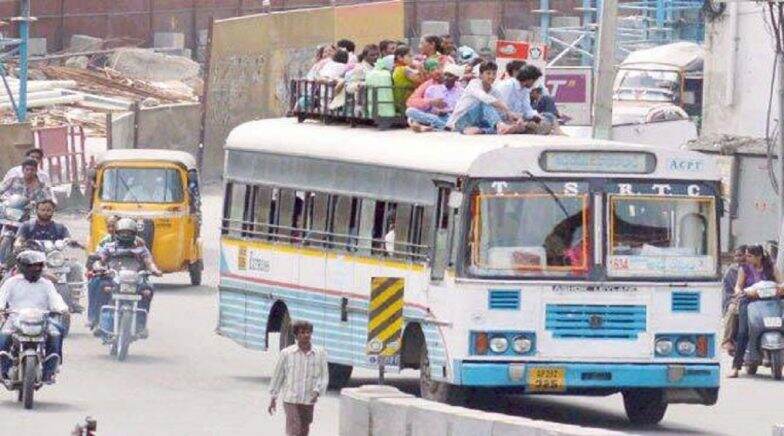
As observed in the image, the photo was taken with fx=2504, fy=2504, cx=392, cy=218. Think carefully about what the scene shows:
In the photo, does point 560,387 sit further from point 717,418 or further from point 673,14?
point 673,14

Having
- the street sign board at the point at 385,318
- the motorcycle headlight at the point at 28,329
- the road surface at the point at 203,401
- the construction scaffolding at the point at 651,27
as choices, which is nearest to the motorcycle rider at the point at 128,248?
the road surface at the point at 203,401

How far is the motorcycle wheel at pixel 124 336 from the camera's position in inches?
978

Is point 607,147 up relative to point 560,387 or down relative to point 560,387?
up

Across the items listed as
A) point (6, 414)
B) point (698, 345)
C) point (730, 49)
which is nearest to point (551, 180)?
point (698, 345)

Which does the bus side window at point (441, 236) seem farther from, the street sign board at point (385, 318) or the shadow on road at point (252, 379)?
the shadow on road at point (252, 379)

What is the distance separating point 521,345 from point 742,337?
633 cm

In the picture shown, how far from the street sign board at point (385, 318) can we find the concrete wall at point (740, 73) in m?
20.8

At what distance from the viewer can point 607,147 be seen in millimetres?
19906

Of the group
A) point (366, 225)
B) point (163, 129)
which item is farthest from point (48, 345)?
point (163, 129)

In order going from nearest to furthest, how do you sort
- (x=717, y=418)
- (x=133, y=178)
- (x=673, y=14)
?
(x=717, y=418) → (x=133, y=178) → (x=673, y=14)

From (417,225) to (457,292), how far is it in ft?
4.32

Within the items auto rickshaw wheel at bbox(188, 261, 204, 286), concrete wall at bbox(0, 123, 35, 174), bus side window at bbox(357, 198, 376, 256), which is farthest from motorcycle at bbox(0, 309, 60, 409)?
concrete wall at bbox(0, 123, 35, 174)

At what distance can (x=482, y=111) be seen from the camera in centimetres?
2150

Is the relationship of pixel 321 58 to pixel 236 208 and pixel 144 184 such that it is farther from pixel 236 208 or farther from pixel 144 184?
pixel 144 184
